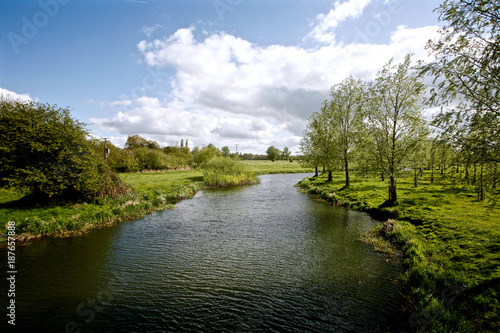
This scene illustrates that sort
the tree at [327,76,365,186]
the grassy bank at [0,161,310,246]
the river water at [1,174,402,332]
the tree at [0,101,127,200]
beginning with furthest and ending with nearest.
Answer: the tree at [327,76,365,186], the tree at [0,101,127,200], the grassy bank at [0,161,310,246], the river water at [1,174,402,332]

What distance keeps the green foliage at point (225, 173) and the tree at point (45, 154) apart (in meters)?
29.0

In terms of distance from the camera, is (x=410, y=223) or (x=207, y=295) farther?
(x=410, y=223)

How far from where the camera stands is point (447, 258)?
10.7m

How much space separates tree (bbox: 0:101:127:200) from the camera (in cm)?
1859

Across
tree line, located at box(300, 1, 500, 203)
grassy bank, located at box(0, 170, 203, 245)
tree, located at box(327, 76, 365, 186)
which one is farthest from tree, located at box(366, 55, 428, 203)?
grassy bank, located at box(0, 170, 203, 245)

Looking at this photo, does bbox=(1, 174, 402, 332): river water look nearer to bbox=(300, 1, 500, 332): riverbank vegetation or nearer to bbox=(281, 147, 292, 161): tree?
bbox=(300, 1, 500, 332): riverbank vegetation

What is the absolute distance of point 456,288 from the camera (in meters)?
8.38

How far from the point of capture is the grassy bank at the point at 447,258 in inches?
284

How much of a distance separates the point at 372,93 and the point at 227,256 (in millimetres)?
20773

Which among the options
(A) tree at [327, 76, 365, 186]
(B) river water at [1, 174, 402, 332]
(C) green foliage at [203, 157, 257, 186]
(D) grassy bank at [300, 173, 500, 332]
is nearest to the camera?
(D) grassy bank at [300, 173, 500, 332]

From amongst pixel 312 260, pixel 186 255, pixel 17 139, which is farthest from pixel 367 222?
pixel 17 139

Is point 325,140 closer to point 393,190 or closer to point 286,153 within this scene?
point 393,190

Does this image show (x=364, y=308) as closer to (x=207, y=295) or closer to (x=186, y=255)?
(x=207, y=295)

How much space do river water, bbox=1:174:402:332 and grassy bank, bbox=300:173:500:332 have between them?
1.03 meters
